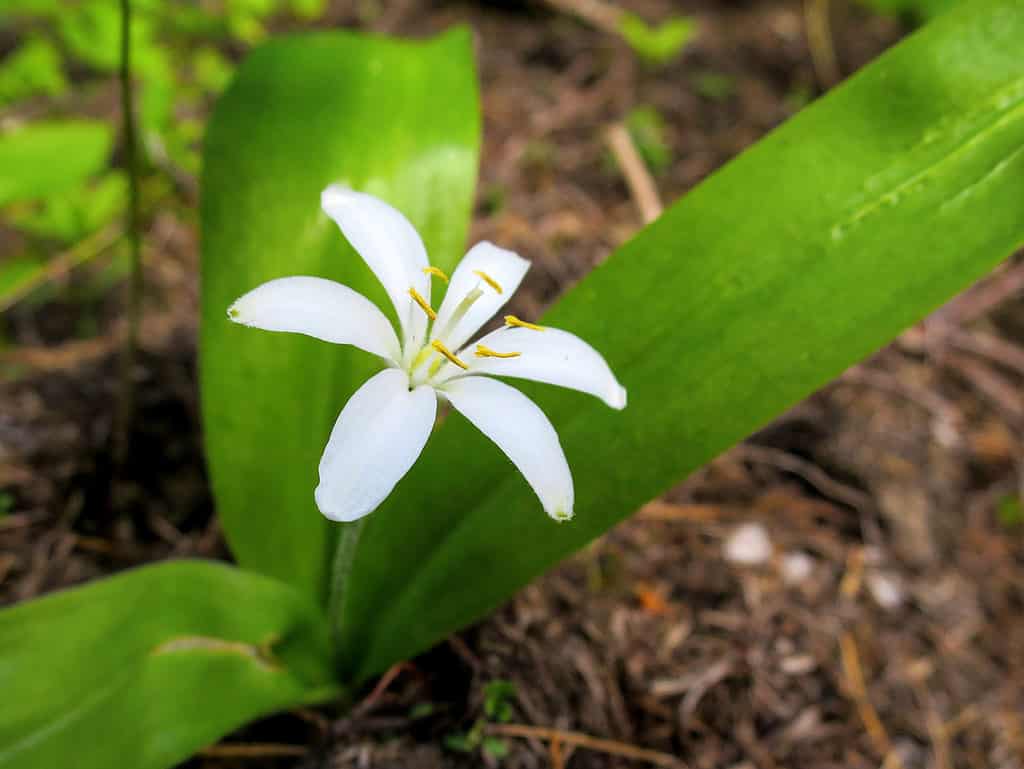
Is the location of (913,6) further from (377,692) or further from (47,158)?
(377,692)

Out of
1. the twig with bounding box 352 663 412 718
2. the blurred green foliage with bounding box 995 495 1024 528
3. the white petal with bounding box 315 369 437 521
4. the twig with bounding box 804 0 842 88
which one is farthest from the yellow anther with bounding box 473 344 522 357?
the twig with bounding box 804 0 842 88

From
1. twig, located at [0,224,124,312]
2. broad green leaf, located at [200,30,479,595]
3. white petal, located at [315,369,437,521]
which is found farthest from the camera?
twig, located at [0,224,124,312]

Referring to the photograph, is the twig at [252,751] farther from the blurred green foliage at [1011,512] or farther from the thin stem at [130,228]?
the blurred green foliage at [1011,512]

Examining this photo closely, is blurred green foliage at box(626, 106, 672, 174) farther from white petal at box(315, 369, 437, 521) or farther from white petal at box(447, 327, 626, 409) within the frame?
white petal at box(315, 369, 437, 521)

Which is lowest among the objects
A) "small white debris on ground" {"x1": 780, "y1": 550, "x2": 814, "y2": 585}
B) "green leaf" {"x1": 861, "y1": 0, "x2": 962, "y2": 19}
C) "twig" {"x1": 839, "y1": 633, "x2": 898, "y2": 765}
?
"twig" {"x1": 839, "y1": 633, "x2": 898, "y2": 765}

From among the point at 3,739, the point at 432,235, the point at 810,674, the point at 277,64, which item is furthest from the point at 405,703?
the point at 277,64

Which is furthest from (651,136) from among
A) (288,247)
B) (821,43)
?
(288,247)

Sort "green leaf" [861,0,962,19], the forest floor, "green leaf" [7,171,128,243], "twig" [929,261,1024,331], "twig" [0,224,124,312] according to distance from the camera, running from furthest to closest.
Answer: "green leaf" [861,0,962,19], "twig" [929,261,1024,331], "twig" [0,224,124,312], "green leaf" [7,171,128,243], the forest floor

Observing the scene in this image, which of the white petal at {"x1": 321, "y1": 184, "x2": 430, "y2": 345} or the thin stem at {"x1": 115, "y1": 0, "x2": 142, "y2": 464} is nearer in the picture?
the white petal at {"x1": 321, "y1": 184, "x2": 430, "y2": 345}
